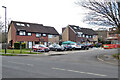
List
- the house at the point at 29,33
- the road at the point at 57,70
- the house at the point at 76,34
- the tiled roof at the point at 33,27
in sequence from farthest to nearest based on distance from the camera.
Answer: the house at the point at 76,34, the tiled roof at the point at 33,27, the house at the point at 29,33, the road at the point at 57,70

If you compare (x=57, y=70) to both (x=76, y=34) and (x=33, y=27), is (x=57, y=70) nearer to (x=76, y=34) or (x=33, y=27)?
(x=33, y=27)

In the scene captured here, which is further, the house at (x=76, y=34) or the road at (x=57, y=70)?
the house at (x=76, y=34)

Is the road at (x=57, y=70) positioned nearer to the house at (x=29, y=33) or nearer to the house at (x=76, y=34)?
the house at (x=29, y=33)

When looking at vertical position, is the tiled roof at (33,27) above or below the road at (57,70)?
above

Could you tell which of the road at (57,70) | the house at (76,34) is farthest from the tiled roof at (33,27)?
the road at (57,70)

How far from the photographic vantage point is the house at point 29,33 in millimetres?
40531

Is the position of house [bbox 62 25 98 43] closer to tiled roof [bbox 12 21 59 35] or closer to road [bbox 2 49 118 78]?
tiled roof [bbox 12 21 59 35]

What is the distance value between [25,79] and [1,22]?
34243 millimetres

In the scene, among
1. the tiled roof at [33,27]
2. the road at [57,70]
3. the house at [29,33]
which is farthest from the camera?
the tiled roof at [33,27]

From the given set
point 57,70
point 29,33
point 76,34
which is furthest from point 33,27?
point 57,70

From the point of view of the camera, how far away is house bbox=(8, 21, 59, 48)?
40.5 meters

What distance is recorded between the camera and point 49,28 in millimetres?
50781

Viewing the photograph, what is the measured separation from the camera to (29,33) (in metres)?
43.0

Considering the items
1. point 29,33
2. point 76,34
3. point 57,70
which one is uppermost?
point 76,34
